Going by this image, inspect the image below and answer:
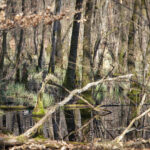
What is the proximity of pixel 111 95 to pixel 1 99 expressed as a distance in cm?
628

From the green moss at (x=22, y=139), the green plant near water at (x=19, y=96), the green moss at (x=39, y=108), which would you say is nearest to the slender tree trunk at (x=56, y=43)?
the green plant near water at (x=19, y=96)

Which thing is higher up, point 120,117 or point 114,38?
point 114,38

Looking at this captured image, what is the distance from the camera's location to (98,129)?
9.80m

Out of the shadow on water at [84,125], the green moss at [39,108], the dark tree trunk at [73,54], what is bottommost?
the shadow on water at [84,125]

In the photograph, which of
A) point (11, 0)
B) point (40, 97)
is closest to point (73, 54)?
point (40, 97)

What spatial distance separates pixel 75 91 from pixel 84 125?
135 centimetres

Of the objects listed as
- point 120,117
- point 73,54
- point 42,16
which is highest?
point 42,16

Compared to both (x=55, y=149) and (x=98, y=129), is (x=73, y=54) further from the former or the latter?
(x=55, y=149)

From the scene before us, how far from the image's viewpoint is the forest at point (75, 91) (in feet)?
25.6

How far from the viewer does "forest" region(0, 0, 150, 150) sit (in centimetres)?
780

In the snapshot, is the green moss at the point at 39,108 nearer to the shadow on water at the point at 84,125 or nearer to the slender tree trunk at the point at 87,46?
the shadow on water at the point at 84,125

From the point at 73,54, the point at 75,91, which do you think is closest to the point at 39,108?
the point at 73,54

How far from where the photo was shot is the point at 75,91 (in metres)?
7.64

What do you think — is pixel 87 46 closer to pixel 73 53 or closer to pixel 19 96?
pixel 73 53
